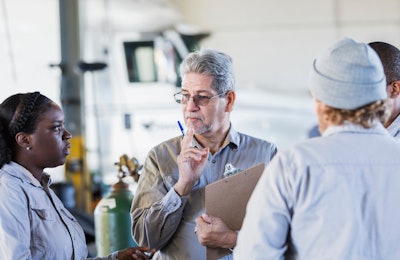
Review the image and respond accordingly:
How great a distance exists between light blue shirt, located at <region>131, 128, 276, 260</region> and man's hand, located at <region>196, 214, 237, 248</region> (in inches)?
8.8

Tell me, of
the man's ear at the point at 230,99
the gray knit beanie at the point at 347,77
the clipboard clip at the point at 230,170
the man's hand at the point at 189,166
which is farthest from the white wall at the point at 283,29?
the gray knit beanie at the point at 347,77

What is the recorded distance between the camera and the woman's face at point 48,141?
2324 mm

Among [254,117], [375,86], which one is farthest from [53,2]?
[375,86]

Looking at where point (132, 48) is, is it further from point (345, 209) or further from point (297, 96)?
point (345, 209)

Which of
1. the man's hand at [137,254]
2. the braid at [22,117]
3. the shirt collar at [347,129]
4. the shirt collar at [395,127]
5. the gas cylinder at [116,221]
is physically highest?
the shirt collar at [347,129]

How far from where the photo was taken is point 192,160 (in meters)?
2.29

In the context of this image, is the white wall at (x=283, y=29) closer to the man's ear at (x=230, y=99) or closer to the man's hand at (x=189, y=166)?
the man's ear at (x=230, y=99)

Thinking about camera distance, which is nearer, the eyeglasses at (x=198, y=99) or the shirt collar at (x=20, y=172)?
the shirt collar at (x=20, y=172)

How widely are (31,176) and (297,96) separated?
10.5m

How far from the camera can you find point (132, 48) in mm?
12523

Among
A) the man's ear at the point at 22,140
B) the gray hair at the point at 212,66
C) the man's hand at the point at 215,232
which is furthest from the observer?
the gray hair at the point at 212,66

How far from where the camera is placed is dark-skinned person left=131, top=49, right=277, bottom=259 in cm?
233

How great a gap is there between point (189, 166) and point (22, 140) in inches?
21.5

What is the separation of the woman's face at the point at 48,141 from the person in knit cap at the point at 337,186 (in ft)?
2.84
